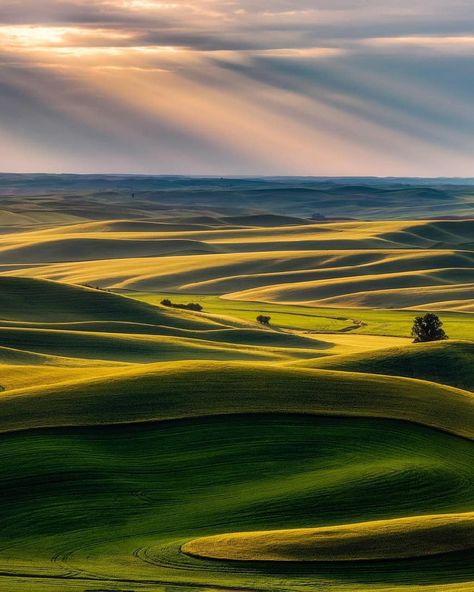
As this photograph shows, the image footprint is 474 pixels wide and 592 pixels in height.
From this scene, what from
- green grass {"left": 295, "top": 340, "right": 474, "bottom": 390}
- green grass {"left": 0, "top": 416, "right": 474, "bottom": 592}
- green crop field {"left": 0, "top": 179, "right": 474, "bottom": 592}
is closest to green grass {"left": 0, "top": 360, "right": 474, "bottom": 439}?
green crop field {"left": 0, "top": 179, "right": 474, "bottom": 592}

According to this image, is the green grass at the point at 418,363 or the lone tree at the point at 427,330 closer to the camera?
the green grass at the point at 418,363

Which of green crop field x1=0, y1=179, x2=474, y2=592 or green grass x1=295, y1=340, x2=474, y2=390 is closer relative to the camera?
green crop field x1=0, y1=179, x2=474, y2=592

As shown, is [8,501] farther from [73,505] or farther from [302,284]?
[302,284]

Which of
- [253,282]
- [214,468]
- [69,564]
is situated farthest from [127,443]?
[253,282]

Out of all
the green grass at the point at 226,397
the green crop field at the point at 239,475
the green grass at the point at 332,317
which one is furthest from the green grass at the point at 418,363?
the green grass at the point at 332,317

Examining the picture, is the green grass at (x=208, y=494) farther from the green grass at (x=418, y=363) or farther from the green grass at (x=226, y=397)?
the green grass at (x=418, y=363)

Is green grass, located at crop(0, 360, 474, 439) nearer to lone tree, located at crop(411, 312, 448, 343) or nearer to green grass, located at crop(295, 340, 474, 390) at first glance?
green grass, located at crop(295, 340, 474, 390)
